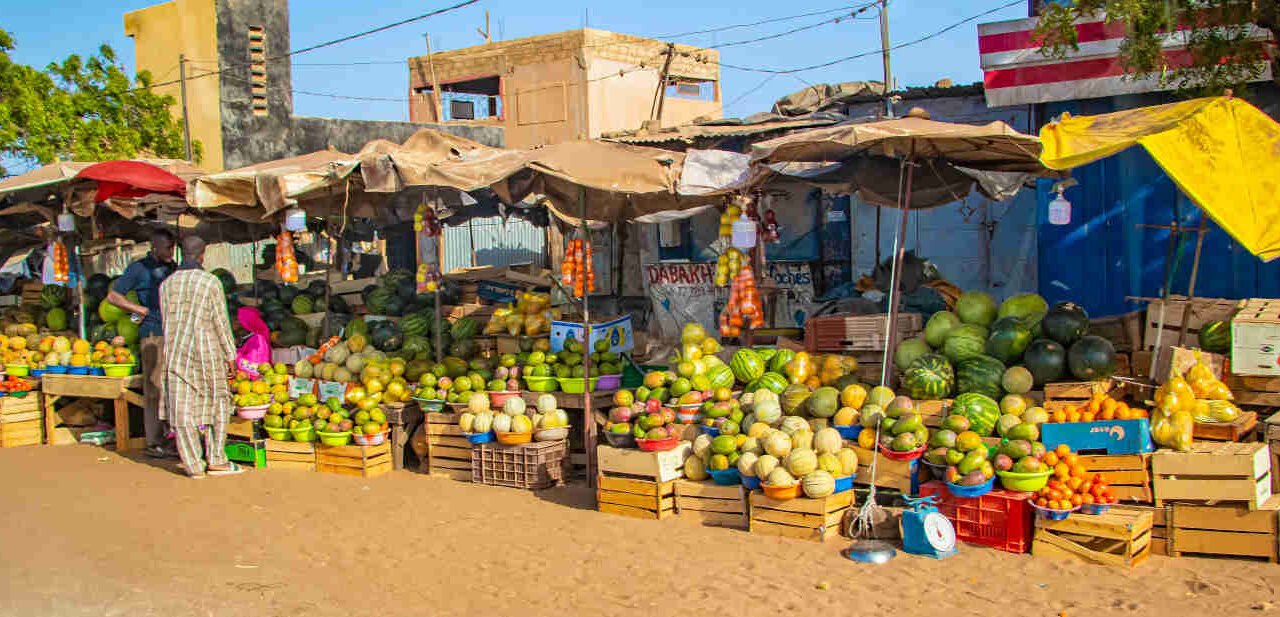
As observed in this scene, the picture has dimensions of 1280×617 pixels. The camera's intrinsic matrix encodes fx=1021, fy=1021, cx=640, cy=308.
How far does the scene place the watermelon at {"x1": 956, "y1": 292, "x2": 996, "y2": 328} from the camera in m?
8.17

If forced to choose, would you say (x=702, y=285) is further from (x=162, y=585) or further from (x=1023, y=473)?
(x=162, y=585)

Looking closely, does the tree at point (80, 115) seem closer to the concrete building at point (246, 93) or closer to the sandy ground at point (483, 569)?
the concrete building at point (246, 93)

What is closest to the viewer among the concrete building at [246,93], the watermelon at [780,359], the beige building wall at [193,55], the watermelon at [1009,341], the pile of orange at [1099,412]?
the pile of orange at [1099,412]

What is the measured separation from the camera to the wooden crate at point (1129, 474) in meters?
6.22

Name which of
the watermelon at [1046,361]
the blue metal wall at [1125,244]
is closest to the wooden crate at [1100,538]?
the watermelon at [1046,361]

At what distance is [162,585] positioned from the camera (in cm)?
609

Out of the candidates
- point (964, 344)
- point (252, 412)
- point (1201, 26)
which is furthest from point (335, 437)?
point (1201, 26)

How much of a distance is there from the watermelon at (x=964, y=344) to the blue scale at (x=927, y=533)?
65.1 inches

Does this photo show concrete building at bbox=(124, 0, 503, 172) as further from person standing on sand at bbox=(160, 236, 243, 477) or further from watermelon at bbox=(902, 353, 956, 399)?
watermelon at bbox=(902, 353, 956, 399)

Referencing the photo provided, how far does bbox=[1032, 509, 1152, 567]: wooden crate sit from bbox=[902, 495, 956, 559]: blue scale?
52 cm

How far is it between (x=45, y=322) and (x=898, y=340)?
10746 mm

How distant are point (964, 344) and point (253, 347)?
673 centimetres

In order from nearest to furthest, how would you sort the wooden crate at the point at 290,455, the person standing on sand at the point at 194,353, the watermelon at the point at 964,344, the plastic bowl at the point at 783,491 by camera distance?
the plastic bowl at the point at 783,491 < the watermelon at the point at 964,344 < the person standing on sand at the point at 194,353 < the wooden crate at the point at 290,455

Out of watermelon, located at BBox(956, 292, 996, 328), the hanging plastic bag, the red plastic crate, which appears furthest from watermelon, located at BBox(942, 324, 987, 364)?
the hanging plastic bag
